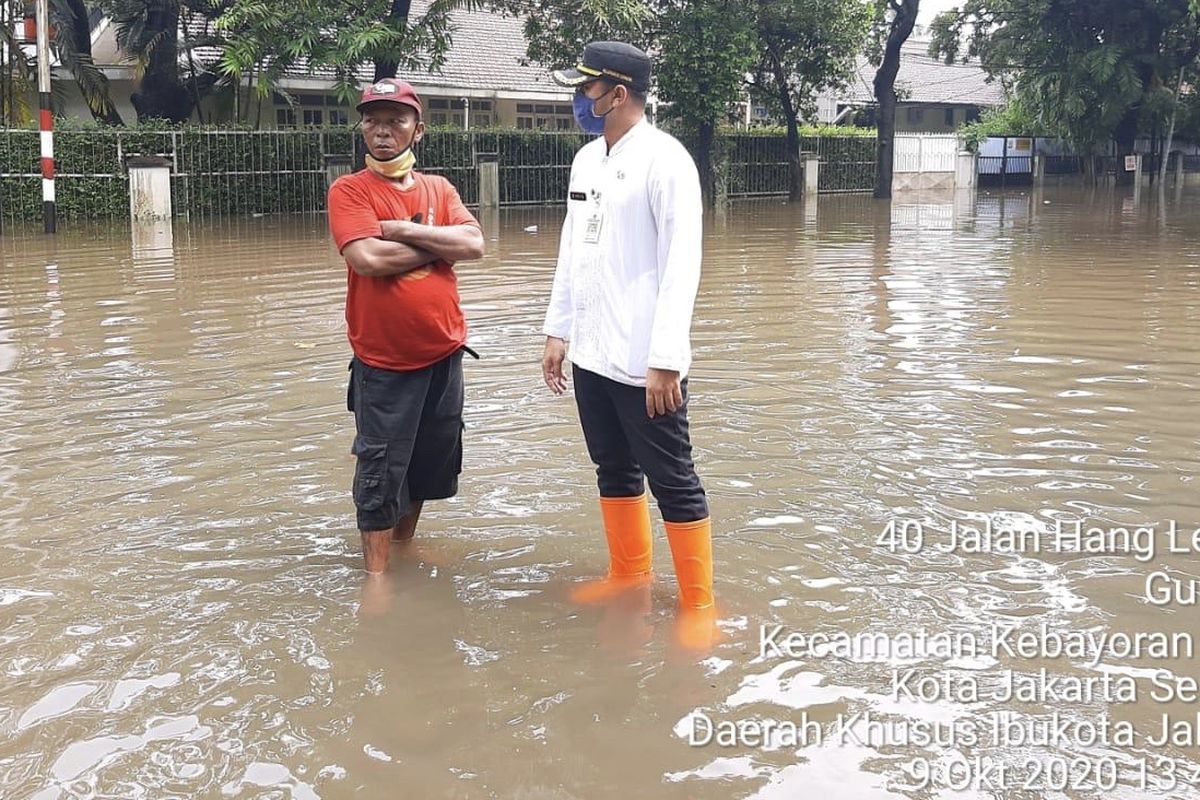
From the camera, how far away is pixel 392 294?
411 cm

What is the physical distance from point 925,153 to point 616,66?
38.6 meters

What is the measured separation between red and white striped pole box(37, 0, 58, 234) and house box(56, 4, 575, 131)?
6317mm

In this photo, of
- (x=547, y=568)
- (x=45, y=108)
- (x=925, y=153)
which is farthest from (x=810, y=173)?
(x=547, y=568)

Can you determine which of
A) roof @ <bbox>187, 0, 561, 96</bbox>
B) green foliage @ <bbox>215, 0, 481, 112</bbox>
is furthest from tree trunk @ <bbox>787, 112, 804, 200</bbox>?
green foliage @ <bbox>215, 0, 481, 112</bbox>

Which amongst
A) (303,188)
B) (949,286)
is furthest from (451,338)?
(303,188)

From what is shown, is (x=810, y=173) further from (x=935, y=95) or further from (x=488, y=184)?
(x=935, y=95)

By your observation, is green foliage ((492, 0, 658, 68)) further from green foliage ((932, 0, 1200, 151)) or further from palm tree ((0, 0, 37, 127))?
green foliage ((932, 0, 1200, 151))

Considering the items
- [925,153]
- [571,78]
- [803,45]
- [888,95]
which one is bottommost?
[571,78]

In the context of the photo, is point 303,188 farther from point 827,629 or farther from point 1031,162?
point 1031,162

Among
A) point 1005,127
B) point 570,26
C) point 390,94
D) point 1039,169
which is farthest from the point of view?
point 1005,127

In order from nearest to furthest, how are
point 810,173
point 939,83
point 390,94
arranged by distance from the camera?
1. point 390,94
2. point 810,173
3. point 939,83

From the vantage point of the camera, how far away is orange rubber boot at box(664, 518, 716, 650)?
150 inches

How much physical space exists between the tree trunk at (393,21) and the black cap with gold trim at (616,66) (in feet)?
65.2

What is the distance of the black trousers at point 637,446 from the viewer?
3744 mm
